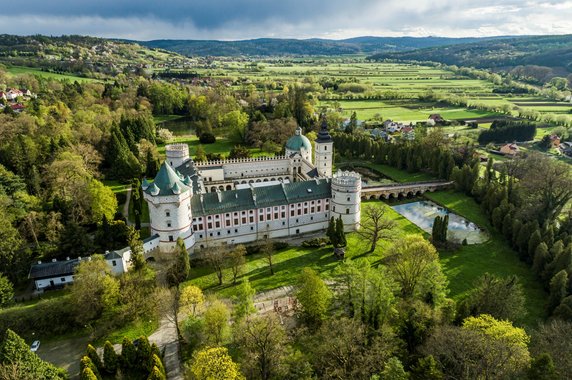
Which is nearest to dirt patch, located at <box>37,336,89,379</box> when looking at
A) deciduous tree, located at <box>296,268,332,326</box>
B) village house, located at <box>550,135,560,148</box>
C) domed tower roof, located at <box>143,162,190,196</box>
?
domed tower roof, located at <box>143,162,190,196</box>

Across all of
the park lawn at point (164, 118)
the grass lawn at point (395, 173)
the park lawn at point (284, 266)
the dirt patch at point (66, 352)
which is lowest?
the dirt patch at point (66, 352)

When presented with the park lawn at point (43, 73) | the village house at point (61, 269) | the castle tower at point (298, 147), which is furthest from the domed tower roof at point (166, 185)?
the park lawn at point (43, 73)

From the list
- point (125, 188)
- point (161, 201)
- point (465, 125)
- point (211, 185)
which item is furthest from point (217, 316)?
point (465, 125)

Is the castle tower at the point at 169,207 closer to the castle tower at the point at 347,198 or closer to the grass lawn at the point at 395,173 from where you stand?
the castle tower at the point at 347,198

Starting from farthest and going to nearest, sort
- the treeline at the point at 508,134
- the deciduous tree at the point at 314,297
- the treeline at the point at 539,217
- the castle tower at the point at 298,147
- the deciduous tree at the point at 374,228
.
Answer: the treeline at the point at 508,134 → the castle tower at the point at 298,147 → the deciduous tree at the point at 374,228 → the treeline at the point at 539,217 → the deciduous tree at the point at 314,297

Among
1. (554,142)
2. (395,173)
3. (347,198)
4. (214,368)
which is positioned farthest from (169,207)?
(554,142)

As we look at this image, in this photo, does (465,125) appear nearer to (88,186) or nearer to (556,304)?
(556,304)

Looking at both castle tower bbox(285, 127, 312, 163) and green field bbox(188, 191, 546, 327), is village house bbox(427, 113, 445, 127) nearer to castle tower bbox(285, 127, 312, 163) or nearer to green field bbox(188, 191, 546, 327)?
castle tower bbox(285, 127, 312, 163)
